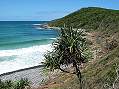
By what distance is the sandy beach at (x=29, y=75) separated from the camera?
148 feet

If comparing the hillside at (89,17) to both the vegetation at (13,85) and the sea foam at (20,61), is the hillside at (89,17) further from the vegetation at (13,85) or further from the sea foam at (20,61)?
the vegetation at (13,85)

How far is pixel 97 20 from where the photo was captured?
5960 inches

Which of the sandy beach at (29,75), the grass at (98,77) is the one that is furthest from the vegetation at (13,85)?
the sandy beach at (29,75)

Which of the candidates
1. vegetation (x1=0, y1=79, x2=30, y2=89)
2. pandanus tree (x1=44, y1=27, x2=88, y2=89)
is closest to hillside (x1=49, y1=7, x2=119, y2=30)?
vegetation (x1=0, y1=79, x2=30, y2=89)

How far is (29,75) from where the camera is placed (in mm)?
48500

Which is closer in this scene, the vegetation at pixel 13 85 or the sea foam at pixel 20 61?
the vegetation at pixel 13 85

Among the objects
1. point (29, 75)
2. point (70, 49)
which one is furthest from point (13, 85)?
point (29, 75)

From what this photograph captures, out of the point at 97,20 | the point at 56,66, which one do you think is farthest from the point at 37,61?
the point at 97,20

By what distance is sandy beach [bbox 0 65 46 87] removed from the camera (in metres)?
45.2

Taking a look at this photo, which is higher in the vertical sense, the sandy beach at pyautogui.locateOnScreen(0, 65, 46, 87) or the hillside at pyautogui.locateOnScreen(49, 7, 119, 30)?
the sandy beach at pyautogui.locateOnScreen(0, 65, 46, 87)

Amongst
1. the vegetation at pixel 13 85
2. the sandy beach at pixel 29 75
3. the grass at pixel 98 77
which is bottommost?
the sandy beach at pixel 29 75

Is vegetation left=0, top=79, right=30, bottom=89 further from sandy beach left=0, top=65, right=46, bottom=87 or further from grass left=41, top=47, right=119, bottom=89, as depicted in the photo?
sandy beach left=0, top=65, right=46, bottom=87

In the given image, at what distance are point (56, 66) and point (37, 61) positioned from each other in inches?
1135

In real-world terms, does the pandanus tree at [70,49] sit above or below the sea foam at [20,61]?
above
